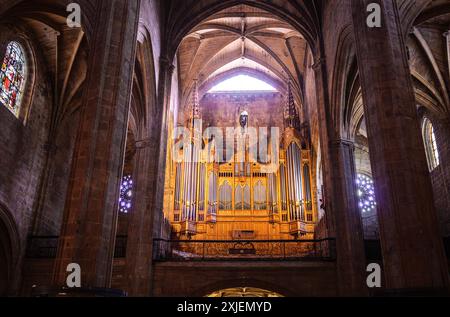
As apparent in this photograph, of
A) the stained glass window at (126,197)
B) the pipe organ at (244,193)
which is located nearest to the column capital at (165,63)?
the pipe organ at (244,193)

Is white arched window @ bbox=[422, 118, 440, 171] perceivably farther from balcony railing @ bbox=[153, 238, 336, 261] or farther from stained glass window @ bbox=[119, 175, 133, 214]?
stained glass window @ bbox=[119, 175, 133, 214]

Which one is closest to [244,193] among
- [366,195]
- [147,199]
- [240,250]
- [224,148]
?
[224,148]

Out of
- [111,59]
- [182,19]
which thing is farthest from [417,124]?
[182,19]

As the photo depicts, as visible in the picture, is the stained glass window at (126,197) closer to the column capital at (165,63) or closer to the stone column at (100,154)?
the column capital at (165,63)

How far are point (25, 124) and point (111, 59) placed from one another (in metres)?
7.59

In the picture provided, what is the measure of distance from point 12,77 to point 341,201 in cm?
1239

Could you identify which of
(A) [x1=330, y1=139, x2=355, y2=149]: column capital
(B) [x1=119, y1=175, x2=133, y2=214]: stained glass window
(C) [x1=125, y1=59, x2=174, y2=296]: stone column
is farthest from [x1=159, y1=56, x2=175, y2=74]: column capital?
(A) [x1=330, y1=139, x2=355, y2=149]: column capital

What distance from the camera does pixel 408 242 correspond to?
760 centimetres

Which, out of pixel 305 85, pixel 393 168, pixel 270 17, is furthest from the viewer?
pixel 305 85

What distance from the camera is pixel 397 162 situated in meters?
8.22

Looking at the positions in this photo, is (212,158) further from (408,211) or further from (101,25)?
(408,211)

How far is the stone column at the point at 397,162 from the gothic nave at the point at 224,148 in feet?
0.10

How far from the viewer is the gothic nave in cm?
809

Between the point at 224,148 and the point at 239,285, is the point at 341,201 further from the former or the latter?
the point at 224,148
